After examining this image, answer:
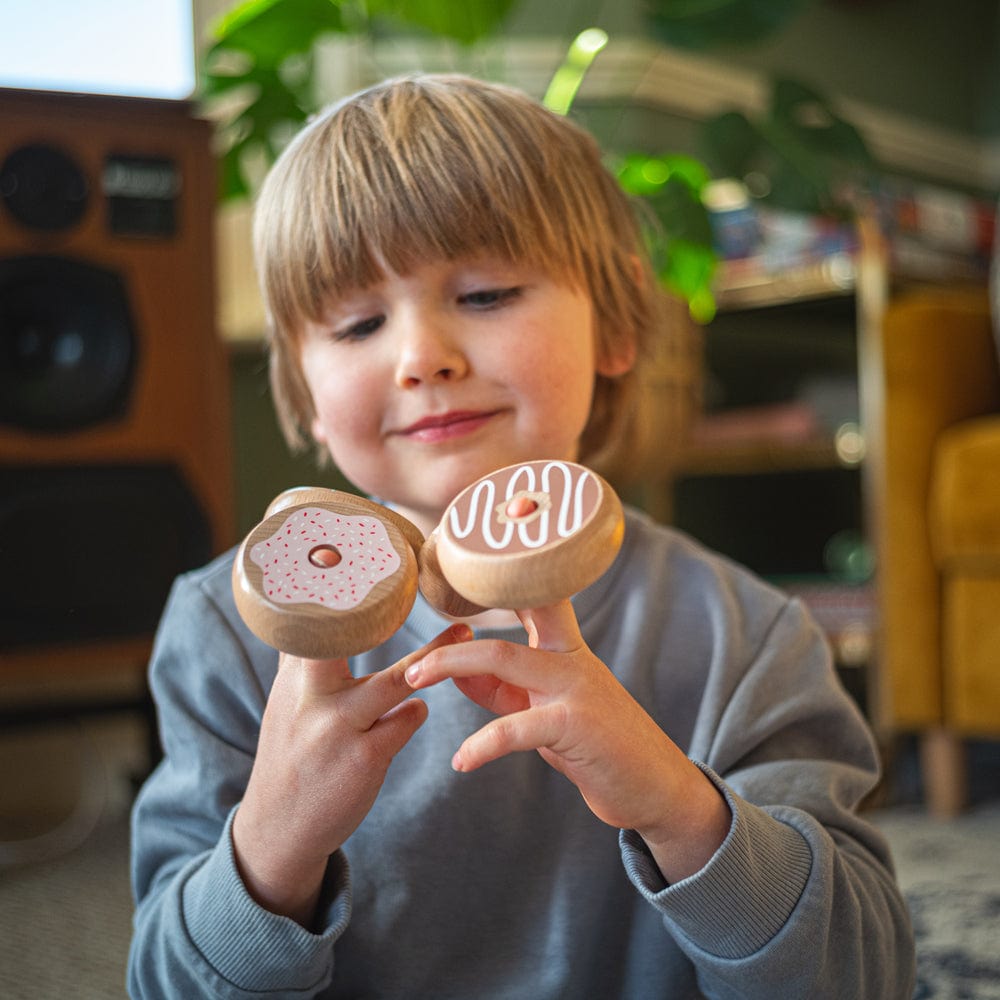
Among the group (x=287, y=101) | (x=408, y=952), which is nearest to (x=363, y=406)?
(x=408, y=952)

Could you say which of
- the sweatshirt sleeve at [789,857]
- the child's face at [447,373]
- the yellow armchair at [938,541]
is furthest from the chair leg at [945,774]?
the child's face at [447,373]

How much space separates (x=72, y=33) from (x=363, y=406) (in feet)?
4.97

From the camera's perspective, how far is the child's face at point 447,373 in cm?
64

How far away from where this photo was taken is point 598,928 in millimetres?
659

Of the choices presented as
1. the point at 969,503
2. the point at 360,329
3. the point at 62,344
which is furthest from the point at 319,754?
the point at 969,503

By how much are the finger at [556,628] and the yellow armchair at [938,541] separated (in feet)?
3.32

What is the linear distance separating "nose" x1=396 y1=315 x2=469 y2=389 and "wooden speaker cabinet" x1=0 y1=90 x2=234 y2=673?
69 cm

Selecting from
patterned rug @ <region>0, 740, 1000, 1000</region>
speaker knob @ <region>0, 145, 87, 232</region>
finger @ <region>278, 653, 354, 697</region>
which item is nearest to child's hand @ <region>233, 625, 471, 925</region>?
finger @ <region>278, 653, 354, 697</region>

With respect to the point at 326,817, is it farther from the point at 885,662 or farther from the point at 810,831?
the point at 885,662

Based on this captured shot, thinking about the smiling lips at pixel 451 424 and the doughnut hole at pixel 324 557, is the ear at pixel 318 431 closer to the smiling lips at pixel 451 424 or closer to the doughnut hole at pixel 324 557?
the smiling lips at pixel 451 424

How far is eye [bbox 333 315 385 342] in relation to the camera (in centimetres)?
A: 66

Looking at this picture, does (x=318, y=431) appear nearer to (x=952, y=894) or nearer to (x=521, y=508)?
(x=521, y=508)

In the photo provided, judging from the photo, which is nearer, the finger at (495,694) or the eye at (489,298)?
the finger at (495,694)

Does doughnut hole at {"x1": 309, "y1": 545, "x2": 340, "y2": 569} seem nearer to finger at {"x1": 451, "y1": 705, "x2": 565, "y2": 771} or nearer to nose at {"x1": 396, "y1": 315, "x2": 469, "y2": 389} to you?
finger at {"x1": 451, "y1": 705, "x2": 565, "y2": 771}
